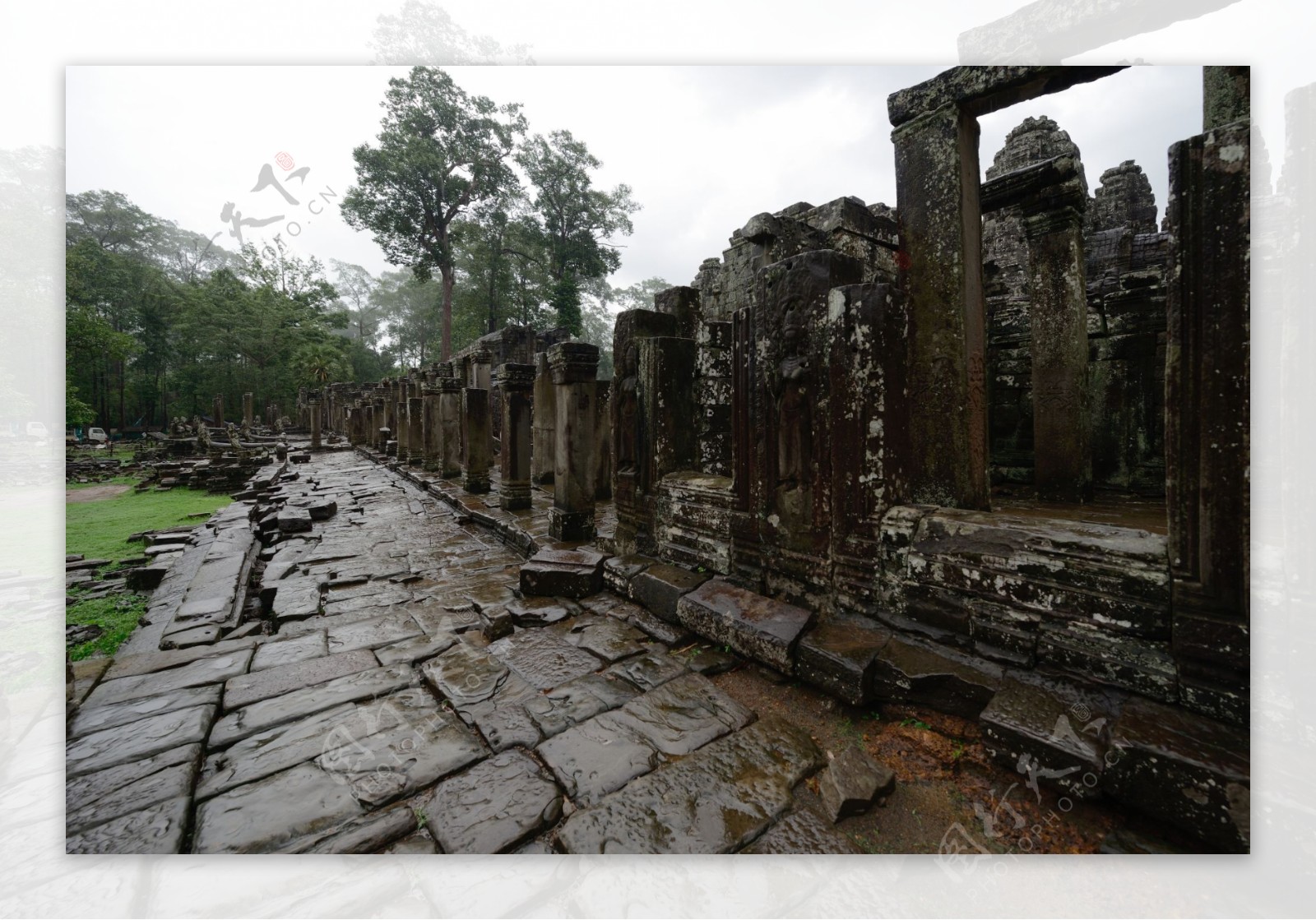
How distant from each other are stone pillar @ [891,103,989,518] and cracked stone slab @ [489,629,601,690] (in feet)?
7.27

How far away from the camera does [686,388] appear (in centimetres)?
418

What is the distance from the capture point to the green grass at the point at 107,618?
3.54 m

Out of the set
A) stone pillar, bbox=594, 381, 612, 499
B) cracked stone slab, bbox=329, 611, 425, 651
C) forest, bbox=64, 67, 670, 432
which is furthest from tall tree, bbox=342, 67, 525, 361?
cracked stone slab, bbox=329, 611, 425, 651

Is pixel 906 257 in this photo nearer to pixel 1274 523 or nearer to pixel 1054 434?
Answer: pixel 1274 523

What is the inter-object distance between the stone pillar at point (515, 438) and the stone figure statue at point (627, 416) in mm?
2988

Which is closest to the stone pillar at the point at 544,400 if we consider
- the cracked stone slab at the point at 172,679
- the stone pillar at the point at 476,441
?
the stone pillar at the point at 476,441

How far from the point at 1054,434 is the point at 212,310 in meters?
34.9

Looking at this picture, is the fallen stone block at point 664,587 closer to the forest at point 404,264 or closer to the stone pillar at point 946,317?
the stone pillar at point 946,317

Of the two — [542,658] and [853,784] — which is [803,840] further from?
[542,658]

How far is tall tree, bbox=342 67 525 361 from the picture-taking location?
881 inches

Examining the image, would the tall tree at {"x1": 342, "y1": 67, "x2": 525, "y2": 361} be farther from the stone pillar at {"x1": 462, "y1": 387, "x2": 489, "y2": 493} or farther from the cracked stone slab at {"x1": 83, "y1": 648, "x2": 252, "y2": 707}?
the cracked stone slab at {"x1": 83, "y1": 648, "x2": 252, "y2": 707}

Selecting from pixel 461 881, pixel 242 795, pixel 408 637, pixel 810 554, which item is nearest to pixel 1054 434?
pixel 810 554

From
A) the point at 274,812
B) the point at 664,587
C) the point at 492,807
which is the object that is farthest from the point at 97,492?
the point at 492,807

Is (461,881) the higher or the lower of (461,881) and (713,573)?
the lower
